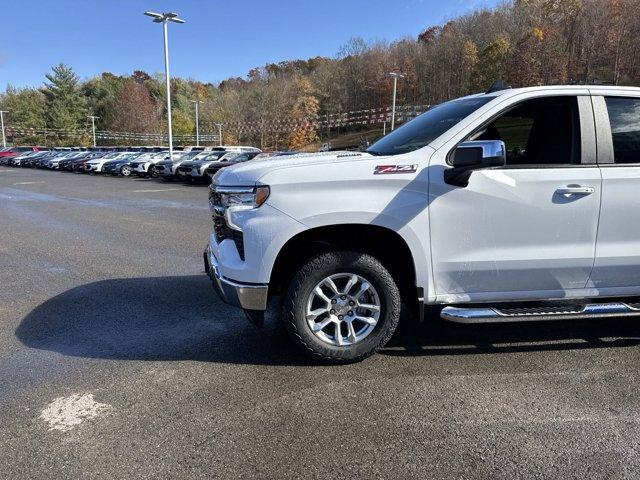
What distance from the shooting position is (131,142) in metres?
75.6

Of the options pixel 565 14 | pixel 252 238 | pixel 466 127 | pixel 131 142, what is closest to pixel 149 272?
pixel 252 238

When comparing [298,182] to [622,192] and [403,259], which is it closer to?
[403,259]

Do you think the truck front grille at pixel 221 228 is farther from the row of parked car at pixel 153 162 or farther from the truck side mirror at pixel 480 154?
the row of parked car at pixel 153 162

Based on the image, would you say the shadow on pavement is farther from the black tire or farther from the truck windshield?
the truck windshield

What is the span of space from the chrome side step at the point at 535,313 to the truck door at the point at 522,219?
0.42 feet

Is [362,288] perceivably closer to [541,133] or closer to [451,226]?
[451,226]

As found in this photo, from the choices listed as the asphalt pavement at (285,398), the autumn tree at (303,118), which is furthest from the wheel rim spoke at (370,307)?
the autumn tree at (303,118)

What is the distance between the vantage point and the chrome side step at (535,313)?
11.1 ft

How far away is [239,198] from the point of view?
11.1 feet

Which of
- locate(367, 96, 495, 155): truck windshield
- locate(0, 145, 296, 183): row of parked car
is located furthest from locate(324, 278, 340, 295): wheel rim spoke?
locate(0, 145, 296, 183): row of parked car

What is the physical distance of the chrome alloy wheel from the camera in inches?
136

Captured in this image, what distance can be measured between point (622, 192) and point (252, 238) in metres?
2.65

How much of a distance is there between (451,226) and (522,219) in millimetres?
513

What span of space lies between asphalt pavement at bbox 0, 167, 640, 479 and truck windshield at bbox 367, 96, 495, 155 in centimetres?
159
